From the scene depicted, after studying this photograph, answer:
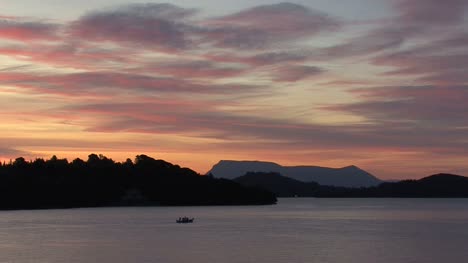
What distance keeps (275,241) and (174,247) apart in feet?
74.0

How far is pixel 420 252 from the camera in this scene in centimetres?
11862

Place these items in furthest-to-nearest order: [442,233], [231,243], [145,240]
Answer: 1. [442,233]
2. [145,240]
3. [231,243]

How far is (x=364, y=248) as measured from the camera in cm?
12275

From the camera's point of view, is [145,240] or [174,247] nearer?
[174,247]

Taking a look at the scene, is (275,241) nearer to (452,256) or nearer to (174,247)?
(174,247)

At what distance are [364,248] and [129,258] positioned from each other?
40.4 meters

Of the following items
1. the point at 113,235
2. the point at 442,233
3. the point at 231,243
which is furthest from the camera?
the point at 442,233

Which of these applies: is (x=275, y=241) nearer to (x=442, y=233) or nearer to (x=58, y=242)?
(x=58, y=242)

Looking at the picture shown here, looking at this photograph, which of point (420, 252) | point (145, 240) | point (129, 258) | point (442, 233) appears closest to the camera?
point (129, 258)

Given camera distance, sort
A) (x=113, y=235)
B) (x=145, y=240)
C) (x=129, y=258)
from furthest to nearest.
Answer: (x=113, y=235), (x=145, y=240), (x=129, y=258)

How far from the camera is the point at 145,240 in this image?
142000mm

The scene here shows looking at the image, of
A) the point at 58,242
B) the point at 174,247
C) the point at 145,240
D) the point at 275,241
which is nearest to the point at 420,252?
the point at 275,241

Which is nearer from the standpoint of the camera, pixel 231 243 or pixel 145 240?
pixel 231 243

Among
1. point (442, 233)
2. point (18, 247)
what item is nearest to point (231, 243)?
point (18, 247)
